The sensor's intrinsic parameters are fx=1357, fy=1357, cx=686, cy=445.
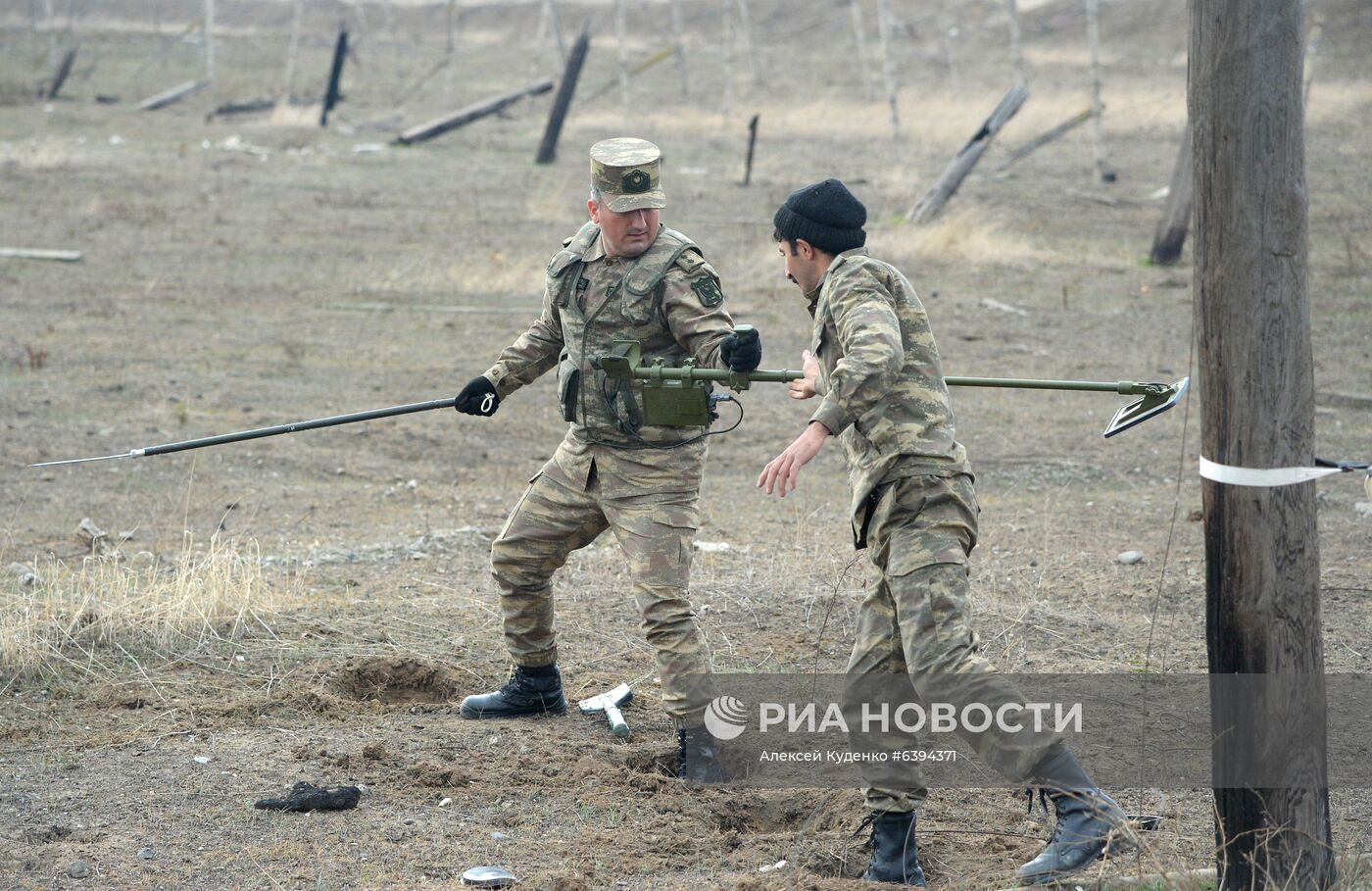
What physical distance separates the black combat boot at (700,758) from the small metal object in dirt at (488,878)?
90cm

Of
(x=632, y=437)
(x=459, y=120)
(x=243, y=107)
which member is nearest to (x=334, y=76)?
(x=459, y=120)

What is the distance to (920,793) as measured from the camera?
12.0 ft

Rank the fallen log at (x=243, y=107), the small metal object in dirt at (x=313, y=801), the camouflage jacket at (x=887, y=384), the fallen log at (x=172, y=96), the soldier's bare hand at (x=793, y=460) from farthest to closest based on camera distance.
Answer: the fallen log at (x=172, y=96), the fallen log at (x=243, y=107), the small metal object in dirt at (x=313, y=801), the camouflage jacket at (x=887, y=384), the soldier's bare hand at (x=793, y=460)

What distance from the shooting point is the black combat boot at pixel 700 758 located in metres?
4.45

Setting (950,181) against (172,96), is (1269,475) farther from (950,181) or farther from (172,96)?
(172,96)

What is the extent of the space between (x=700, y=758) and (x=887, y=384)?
1.60 meters

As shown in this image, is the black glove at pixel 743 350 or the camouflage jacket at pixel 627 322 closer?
the black glove at pixel 743 350

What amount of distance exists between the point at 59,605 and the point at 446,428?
13.7 ft

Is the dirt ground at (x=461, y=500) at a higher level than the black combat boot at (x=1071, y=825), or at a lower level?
lower

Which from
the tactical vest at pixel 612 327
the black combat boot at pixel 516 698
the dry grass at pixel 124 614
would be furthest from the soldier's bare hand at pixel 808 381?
the dry grass at pixel 124 614

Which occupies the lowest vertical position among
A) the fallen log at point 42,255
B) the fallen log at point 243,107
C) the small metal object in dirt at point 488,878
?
the small metal object in dirt at point 488,878

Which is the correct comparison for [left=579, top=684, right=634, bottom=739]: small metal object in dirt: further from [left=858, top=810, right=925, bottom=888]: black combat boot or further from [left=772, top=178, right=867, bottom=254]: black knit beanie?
[left=772, top=178, right=867, bottom=254]: black knit beanie

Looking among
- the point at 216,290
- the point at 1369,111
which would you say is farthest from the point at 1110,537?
the point at 1369,111

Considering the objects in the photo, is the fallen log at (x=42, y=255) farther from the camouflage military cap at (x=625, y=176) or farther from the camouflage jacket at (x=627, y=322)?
the camouflage military cap at (x=625, y=176)
